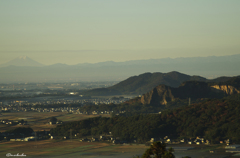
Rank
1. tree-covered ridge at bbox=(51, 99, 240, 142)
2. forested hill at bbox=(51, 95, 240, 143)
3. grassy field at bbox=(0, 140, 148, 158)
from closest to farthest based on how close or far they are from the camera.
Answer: grassy field at bbox=(0, 140, 148, 158) < forested hill at bbox=(51, 95, 240, 143) < tree-covered ridge at bbox=(51, 99, 240, 142)

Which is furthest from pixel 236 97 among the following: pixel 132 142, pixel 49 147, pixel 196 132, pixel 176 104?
pixel 49 147

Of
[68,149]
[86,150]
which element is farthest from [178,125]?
[68,149]

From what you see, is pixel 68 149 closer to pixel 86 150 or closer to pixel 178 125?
pixel 86 150

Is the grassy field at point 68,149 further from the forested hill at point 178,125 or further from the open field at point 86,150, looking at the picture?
the forested hill at point 178,125

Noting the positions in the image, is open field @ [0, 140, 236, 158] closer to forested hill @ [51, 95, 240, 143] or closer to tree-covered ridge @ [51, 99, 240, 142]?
forested hill @ [51, 95, 240, 143]

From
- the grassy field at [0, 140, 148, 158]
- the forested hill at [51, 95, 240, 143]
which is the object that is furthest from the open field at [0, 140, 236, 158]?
the forested hill at [51, 95, 240, 143]

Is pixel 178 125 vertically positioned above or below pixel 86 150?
above
